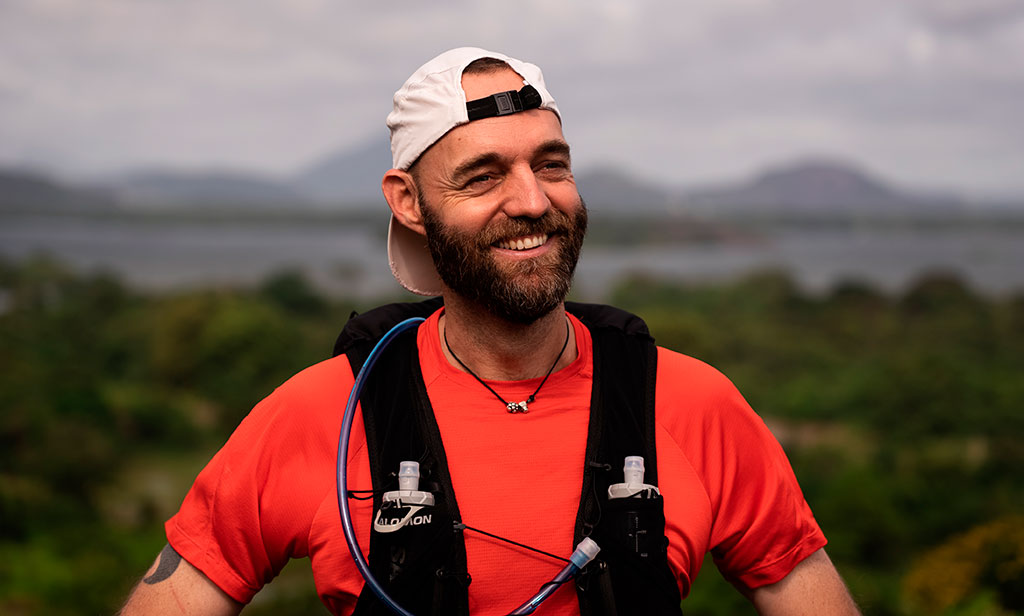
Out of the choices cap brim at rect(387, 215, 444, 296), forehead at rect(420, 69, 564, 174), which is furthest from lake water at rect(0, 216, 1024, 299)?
forehead at rect(420, 69, 564, 174)

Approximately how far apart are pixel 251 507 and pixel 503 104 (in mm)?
1626

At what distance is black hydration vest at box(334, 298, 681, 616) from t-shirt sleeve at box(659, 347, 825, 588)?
21 centimetres

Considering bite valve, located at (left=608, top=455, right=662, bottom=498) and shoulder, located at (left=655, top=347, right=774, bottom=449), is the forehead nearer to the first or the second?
shoulder, located at (left=655, top=347, right=774, bottom=449)

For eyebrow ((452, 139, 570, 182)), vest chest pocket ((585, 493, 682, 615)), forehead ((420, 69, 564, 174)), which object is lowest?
vest chest pocket ((585, 493, 682, 615))

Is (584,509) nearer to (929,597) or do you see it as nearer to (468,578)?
(468,578)

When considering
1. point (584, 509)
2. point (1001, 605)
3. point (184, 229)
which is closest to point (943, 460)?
point (1001, 605)

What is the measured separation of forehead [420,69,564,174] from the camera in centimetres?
329

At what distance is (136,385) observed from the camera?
278ft

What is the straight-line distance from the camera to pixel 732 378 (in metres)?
81.7

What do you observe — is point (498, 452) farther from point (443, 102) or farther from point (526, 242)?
point (443, 102)

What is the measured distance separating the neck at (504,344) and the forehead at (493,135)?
0.54m

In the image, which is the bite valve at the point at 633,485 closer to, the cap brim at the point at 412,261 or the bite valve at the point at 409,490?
the bite valve at the point at 409,490

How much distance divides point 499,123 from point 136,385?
88.4 m

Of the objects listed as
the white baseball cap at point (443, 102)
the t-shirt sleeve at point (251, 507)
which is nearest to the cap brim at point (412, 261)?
the white baseball cap at point (443, 102)
